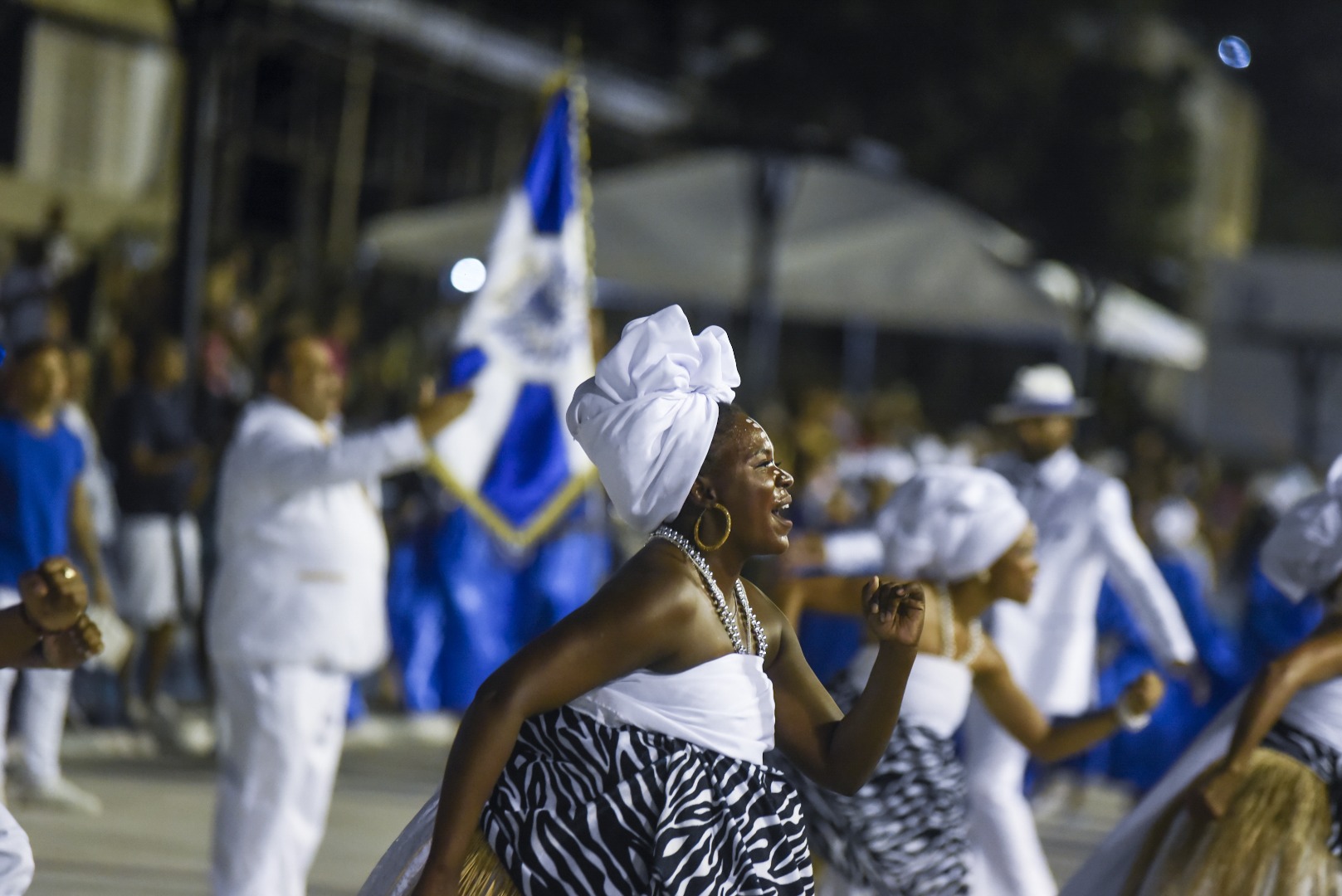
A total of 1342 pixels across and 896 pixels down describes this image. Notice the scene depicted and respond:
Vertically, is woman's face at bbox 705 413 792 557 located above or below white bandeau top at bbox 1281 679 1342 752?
above

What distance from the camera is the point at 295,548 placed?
17.7ft

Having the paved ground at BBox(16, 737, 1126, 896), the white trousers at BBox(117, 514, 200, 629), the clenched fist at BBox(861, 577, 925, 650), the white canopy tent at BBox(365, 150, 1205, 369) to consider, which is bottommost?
the paved ground at BBox(16, 737, 1126, 896)

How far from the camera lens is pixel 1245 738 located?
4238mm

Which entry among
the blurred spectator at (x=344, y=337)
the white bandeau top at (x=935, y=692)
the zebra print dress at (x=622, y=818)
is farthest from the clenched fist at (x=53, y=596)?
the blurred spectator at (x=344, y=337)

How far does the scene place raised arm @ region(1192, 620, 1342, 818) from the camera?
13.8 ft

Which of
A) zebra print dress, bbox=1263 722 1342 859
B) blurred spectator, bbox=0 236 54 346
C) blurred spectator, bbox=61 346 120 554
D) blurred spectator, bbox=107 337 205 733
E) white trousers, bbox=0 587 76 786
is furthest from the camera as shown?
blurred spectator, bbox=0 236 54 346

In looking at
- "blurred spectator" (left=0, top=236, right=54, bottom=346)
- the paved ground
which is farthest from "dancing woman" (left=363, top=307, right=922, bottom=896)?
"blurred spectator" (left=0, top=236, right=54, bottom=346)

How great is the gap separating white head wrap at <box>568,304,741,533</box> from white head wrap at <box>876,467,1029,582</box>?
1.95 m

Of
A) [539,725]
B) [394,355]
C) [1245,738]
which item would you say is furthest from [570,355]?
[394,355]

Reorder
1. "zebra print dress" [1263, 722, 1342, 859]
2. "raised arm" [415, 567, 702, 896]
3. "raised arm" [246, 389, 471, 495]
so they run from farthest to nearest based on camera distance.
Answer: "raised arm" [246, 389, 471, 495] < "zebra print dress" [1263, 722, 1342, 859] < "raised arm" [415, 567, 702, 896]

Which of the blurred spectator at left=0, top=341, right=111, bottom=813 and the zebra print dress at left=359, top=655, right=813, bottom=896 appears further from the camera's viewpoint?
the blurred spectator at left=0, top=341, right=111, bottom=813

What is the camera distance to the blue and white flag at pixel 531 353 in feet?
25.9

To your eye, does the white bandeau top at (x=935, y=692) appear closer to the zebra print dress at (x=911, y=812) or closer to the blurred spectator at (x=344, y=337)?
the zebra print dress at (x=911, y=812)

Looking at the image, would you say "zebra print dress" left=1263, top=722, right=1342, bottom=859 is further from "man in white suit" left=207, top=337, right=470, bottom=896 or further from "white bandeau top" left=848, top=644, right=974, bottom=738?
"man in white suit" left=207, top=337, right=470, bottom=896
